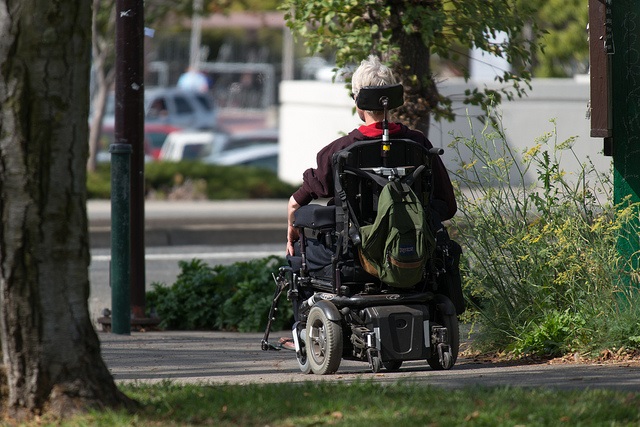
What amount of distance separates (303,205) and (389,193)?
2.22 feet

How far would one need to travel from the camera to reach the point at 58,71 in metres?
4.30

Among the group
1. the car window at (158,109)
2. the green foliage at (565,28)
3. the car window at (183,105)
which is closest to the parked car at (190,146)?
the car window at (158,109)

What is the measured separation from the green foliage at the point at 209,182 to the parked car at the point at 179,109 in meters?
13.2

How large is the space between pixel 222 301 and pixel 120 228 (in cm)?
147

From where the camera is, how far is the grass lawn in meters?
4.35

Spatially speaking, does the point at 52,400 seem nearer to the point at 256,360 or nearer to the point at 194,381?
the point at 194,381

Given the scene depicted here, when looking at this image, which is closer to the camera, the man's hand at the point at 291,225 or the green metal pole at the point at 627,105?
the man's hand at the point at 291,225

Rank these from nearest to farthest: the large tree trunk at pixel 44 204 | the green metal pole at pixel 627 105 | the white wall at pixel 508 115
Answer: the large tree trunk at pixel 44 204
the green metal pole at pixel 627 105
the white wall at pixel 508 115

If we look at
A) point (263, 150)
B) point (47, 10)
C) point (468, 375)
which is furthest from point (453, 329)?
point (263, 150)

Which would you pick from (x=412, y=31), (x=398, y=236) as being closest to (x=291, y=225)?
(x=398, y=236)

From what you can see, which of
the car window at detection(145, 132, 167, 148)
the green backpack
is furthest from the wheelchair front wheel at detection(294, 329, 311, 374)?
the car window at detection(145, 132, 167, 148)

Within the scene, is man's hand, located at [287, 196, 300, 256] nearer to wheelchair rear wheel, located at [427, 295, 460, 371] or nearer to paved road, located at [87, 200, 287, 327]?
wheelchair rear wheel, located at [427, 295, 460, 371]

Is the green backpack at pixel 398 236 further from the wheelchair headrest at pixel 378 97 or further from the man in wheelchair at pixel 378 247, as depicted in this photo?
the wheelchair headrest at pixel 378 97

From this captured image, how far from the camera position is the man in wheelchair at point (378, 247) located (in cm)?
558
